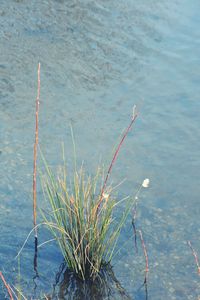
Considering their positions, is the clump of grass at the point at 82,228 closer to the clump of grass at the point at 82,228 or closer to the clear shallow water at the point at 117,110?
the clump of grass at the point at 82,228

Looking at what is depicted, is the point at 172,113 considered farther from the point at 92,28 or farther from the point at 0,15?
the point at 0,15

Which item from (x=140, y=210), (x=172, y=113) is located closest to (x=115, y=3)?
(x=172, y=113)

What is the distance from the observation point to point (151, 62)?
8.39 m

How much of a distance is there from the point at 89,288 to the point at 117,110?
2870mm

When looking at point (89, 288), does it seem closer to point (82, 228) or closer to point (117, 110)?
point (82, 228)

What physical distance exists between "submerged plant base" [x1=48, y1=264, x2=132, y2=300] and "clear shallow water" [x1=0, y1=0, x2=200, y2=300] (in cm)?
10

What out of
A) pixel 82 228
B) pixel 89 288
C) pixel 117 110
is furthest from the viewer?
pixel 117 110

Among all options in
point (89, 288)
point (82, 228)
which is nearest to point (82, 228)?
point (82, 228)

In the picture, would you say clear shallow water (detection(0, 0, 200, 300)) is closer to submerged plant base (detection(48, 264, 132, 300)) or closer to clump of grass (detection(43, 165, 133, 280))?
submerged plant base (detection(48, 264, 132, 300))

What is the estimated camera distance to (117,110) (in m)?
7.38

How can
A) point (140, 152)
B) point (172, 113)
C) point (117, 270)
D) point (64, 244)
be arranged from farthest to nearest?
point (172, 113) < point (140, 152) < point (117, 270) < point (64, 244)

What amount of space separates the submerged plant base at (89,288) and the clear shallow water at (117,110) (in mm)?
103

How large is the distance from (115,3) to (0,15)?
180cm

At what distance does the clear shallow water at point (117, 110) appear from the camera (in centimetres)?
541
